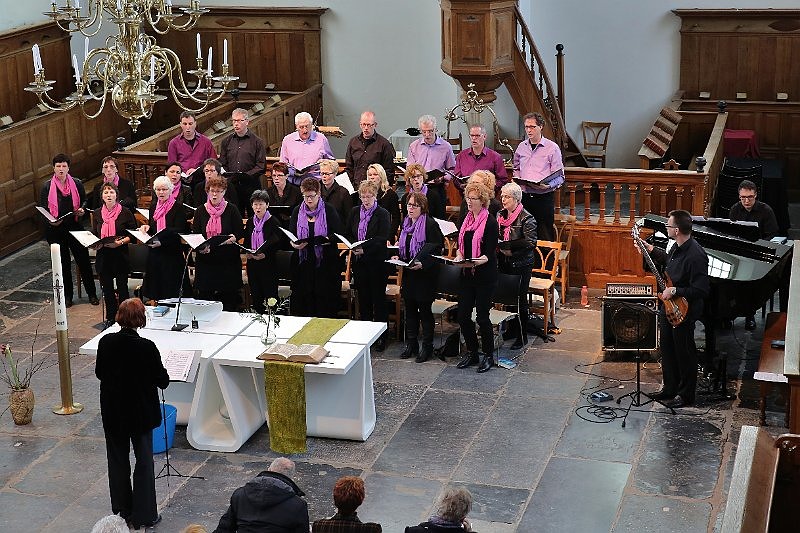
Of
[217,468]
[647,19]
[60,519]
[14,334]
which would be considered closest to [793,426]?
[217,468]

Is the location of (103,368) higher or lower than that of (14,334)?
higher

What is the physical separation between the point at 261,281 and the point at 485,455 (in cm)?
306

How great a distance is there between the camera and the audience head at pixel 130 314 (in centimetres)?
702

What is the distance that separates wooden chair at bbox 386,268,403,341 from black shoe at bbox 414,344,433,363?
22.2 inches

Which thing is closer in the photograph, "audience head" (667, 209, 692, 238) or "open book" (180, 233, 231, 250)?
"audience head" (667, 209, 692, 238)

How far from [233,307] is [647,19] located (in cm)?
814

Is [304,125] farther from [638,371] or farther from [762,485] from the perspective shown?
[762,485]

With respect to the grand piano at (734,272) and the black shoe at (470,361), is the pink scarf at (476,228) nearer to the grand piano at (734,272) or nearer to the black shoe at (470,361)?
the black shoe at (470,361)

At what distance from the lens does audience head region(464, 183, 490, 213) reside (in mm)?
9523

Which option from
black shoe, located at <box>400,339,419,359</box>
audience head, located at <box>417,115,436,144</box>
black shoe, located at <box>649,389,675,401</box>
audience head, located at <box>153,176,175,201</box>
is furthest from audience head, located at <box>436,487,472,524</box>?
audience head, located at <box>417,115,436,144</box>

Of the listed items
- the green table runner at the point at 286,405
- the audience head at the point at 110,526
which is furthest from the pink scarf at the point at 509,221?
the audience head at the point at 110,526

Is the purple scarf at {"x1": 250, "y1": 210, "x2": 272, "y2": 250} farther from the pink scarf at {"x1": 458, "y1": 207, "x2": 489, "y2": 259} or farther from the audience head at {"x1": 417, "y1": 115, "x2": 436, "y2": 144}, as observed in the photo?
the audience head at {"x1": 417, "y1": 115, "x2": 436, "y2": 144}

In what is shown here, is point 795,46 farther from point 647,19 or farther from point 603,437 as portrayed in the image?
point 603,437

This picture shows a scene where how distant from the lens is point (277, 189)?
11.0 meters
